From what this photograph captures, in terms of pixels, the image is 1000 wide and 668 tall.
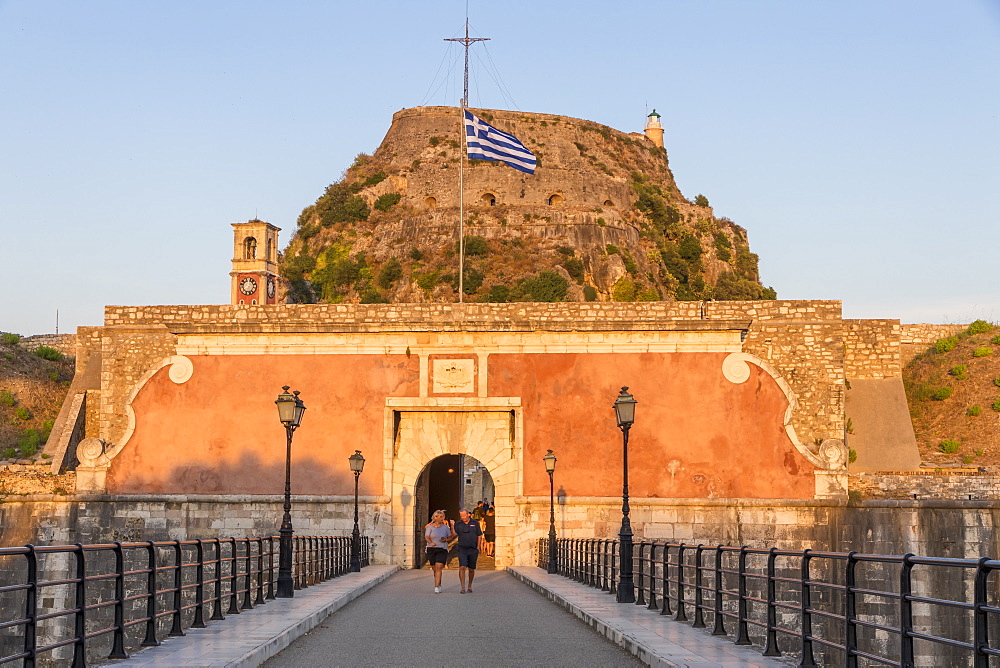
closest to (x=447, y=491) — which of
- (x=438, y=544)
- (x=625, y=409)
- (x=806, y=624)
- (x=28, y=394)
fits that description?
(x=28, y=394)

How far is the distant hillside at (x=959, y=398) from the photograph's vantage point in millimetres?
34875

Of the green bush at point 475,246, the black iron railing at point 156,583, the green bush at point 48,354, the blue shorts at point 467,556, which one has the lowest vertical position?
the black iron railing at point 156,583

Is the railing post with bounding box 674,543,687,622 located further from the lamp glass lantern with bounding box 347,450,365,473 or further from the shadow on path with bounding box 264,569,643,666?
the lamp glass lantern with bounding box 347,450,365,473

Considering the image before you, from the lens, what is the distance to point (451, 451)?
87.9 feet

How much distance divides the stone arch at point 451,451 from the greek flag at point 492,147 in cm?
853

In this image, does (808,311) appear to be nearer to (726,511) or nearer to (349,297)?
(726,511)

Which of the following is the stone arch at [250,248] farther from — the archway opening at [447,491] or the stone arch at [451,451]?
the stone arch at [451,451]

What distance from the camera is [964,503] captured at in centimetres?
2448

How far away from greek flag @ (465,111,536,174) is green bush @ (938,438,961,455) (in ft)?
49.9

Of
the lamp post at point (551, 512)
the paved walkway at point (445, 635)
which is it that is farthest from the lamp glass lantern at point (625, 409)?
the lamp post at point (551, 512)

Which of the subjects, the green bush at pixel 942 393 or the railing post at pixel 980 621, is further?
the green bush at pixel 942 393

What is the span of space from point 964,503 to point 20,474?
22540mm

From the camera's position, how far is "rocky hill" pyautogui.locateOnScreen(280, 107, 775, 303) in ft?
215

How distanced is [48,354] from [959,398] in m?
33.0
